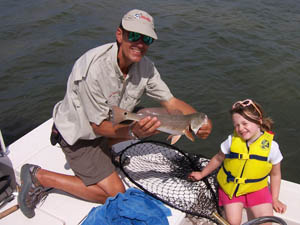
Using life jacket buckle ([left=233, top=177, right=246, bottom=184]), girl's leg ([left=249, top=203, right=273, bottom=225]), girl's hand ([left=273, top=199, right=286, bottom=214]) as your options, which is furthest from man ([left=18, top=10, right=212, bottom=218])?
girl's hand ([left=273, top=199, right=286, bottom=214])

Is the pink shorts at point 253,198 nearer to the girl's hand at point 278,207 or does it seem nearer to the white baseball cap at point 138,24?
the girl's hand at point 278,207

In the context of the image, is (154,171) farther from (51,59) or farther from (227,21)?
(227,21)

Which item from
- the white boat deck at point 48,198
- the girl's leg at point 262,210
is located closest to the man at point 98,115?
the white boat deck at point 48,198

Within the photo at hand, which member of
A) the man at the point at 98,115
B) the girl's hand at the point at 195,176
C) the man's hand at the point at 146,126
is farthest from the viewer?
the girl's hand at the point at 195,176

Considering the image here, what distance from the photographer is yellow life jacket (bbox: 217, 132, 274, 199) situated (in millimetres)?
3586

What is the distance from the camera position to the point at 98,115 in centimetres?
359

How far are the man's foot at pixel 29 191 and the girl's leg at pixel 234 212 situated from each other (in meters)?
2.27

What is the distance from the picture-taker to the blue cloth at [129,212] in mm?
3303

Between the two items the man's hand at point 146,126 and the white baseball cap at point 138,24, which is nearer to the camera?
the man's hand at point 146,126

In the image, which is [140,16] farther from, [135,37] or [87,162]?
[87,162]

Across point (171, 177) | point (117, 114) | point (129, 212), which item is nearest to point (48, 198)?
point (129, 212)

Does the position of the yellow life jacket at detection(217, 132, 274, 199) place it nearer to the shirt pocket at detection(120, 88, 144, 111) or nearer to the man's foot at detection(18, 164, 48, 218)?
the shirt pocket at detection(120, 88, 144, 111)

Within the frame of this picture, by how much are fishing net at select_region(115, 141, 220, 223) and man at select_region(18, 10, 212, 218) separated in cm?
39

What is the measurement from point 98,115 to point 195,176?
1.49 m
